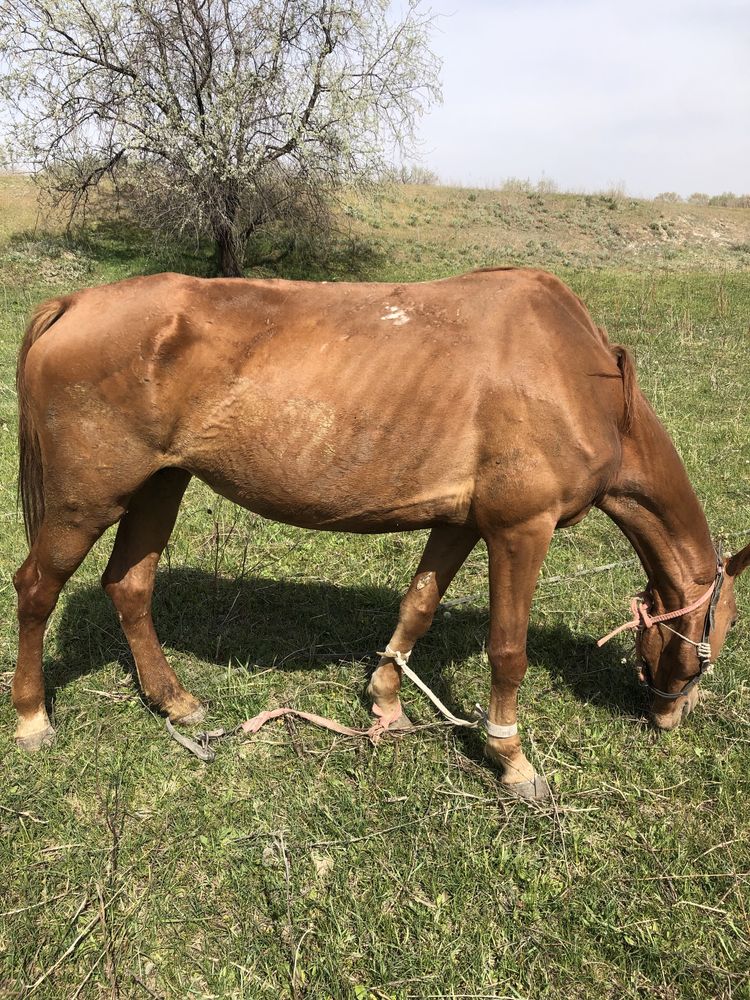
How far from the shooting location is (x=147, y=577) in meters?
3.67

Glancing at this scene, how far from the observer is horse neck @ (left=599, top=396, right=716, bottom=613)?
10.3 feet

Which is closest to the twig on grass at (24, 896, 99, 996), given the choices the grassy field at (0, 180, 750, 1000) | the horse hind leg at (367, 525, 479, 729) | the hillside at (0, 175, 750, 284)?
the grassy field at (0, 180, 750, 1000)

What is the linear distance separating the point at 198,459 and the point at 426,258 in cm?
1968

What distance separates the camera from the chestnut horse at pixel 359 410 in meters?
2.84

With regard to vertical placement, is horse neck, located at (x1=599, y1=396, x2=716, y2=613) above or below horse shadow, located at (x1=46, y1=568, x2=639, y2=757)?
above

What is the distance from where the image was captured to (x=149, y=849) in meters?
2.95

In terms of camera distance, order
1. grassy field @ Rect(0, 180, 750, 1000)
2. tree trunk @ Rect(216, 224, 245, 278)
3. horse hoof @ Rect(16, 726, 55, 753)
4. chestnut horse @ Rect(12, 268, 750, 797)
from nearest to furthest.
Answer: grassy field @ Rect(0, 180, 750, 1000) → chestnut horse @ Rect(12, 268, 750, 797) → horse hoof @ Rect(16, 726, 55, 753) → tree trunk @ Rect(216, 224, 245, 278)

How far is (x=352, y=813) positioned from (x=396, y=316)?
2.30 metres

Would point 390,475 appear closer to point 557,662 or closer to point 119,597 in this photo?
point 119,597

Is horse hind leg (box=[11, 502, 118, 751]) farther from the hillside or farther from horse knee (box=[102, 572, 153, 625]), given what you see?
the hillside

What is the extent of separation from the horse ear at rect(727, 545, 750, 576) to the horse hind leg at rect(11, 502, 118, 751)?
3.01 meters

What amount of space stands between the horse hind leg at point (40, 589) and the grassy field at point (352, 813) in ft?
0.45

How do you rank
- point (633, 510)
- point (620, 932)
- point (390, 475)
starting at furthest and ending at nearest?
point (633, 510) → point (390, 475) → point (620, 932)

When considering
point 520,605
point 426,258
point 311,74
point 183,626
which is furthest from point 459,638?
point 426,258
